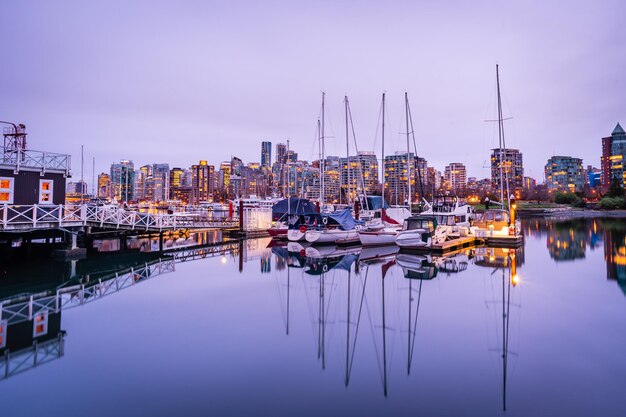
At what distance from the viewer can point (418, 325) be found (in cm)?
1306

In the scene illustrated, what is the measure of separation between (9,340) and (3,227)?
14.4 meters

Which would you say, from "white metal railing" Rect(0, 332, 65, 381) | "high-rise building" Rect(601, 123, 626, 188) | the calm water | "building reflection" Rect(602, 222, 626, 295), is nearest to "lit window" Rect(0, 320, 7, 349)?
the calm water

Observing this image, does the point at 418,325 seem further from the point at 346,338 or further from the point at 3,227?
the point at 3,227

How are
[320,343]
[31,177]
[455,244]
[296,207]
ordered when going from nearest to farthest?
[320,343] < [31,177] < [455,244] < [296,207]

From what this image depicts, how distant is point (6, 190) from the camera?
979 inches

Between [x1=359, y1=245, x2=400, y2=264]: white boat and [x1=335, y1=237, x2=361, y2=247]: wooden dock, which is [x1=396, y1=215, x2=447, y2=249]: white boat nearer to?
[x1=359, y1=245, x2=400, y2=264]: white boat

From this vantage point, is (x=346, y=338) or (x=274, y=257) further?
(x=274, y=257)

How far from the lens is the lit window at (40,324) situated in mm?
12142

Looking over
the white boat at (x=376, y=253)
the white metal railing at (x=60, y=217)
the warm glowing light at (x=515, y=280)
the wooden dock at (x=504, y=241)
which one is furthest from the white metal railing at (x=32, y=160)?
the wooden dock at (x=504, y=241)

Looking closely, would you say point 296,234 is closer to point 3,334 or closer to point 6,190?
point 6,190

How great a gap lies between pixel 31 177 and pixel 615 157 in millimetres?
221782

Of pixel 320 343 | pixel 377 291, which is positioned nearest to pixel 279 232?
pixel 377 291

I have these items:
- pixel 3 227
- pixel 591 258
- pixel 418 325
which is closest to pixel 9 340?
pixel 418 325

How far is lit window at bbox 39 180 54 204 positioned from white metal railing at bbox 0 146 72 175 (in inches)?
37.2
